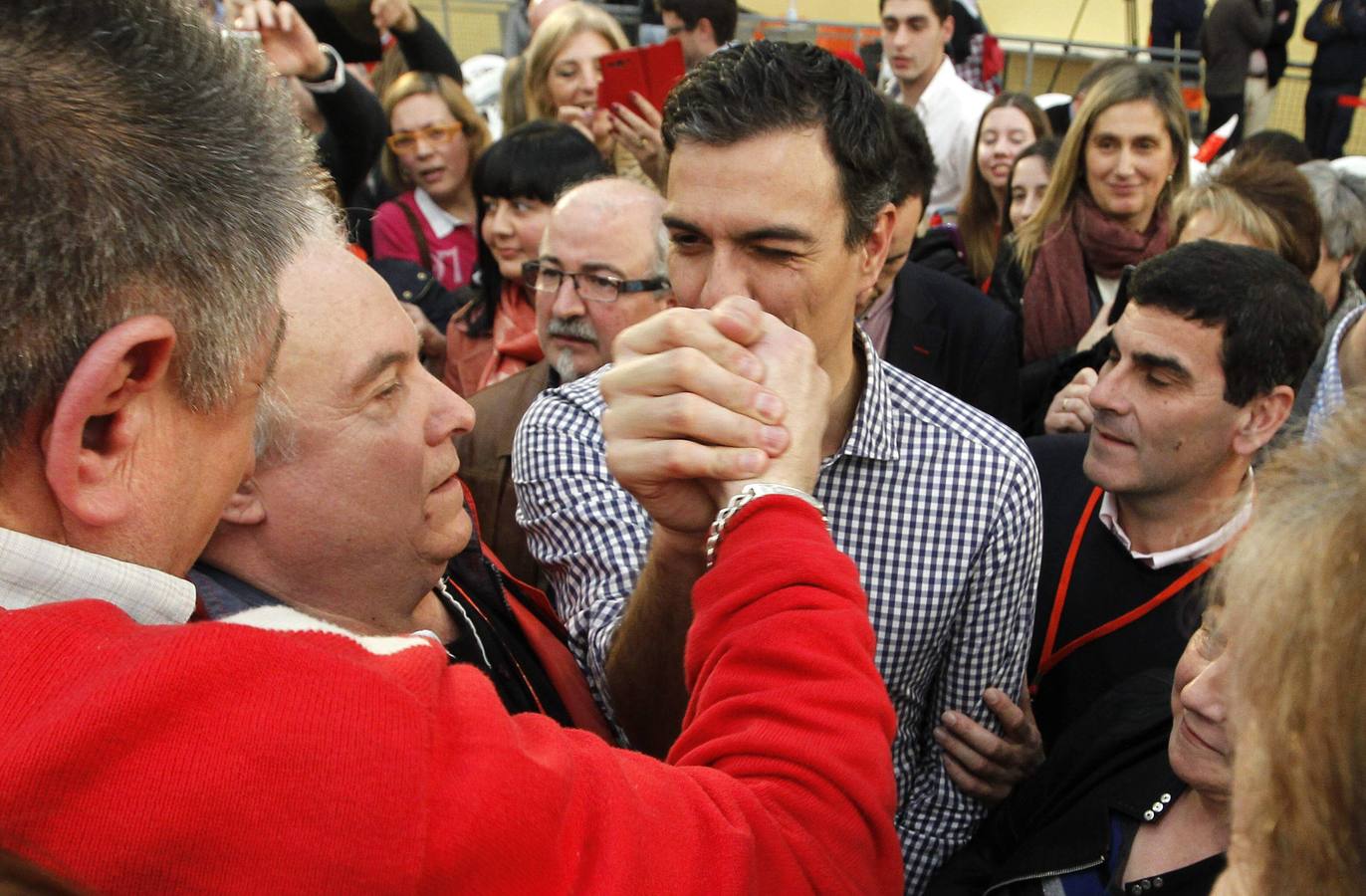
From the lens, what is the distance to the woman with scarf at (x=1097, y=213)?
4.23 metres

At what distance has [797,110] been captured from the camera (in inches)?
87.4

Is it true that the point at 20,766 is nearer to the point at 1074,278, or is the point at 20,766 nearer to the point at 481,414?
the point at 481,414

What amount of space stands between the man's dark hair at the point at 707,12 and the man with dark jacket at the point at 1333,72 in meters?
5.59

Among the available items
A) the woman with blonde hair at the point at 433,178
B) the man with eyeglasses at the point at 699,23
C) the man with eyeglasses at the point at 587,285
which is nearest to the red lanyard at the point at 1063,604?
the man with eyeglasses at the point at 587,285

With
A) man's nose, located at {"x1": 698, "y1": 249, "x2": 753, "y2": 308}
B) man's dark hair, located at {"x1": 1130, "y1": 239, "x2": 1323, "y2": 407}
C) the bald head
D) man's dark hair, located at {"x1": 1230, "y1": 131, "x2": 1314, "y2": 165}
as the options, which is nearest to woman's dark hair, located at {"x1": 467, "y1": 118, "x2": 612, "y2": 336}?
the bald head

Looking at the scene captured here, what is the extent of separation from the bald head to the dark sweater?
1.20m

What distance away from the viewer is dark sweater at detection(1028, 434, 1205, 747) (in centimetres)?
252

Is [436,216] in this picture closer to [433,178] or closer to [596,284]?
[433,178]

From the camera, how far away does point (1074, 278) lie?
4.28 m

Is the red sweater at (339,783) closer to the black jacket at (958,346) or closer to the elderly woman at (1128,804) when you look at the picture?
the elderly woman at (1128,804)

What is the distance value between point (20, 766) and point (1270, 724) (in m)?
0.88

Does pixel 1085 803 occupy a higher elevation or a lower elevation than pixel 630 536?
lower

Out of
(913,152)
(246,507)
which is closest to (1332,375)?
(913,152)

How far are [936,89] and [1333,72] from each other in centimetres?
505
